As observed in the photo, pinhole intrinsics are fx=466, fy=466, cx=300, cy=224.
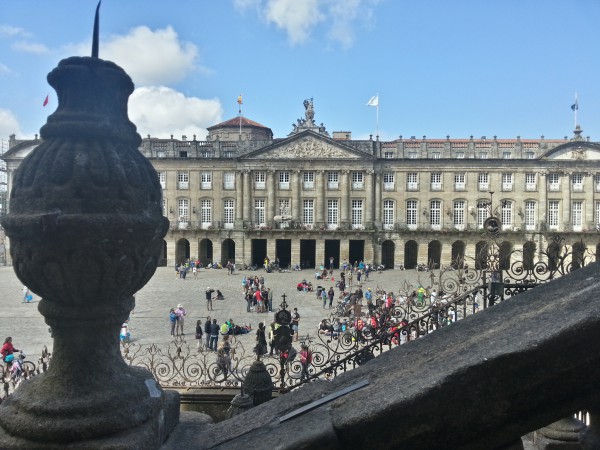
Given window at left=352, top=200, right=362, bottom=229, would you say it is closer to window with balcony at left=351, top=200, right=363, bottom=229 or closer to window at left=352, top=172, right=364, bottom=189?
window with balcony at left=351, top=200, right=363, bottom=229

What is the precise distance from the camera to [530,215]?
138ft

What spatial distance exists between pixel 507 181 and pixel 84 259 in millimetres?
44826

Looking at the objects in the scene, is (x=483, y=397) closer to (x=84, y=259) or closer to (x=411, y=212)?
(x=84, y=259)

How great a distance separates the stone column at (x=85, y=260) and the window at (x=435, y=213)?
42.4 m

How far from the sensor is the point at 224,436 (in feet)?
6.34

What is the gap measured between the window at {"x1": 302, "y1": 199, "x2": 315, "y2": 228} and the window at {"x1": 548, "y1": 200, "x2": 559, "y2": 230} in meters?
21.3

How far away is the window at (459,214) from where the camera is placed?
42.2 metres

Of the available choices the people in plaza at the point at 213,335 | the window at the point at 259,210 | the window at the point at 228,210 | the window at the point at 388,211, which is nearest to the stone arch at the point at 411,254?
the window at the point at 388,211

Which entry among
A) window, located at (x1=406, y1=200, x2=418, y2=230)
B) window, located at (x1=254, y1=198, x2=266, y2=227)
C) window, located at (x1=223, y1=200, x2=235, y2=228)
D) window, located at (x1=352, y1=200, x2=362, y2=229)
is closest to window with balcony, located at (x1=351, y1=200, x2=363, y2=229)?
window, located at (x1=352, y1=200, x2=362, y2=229)

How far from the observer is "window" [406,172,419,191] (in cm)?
4244

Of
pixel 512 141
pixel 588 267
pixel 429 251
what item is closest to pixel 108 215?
pixel 588 267

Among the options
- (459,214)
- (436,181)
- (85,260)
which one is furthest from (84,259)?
(459,214)

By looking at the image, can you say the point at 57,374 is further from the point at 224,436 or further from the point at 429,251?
the point at 429,251

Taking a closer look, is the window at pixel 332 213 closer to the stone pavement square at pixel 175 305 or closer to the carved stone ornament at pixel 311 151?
the carved stone ornament at pixel 311 151
